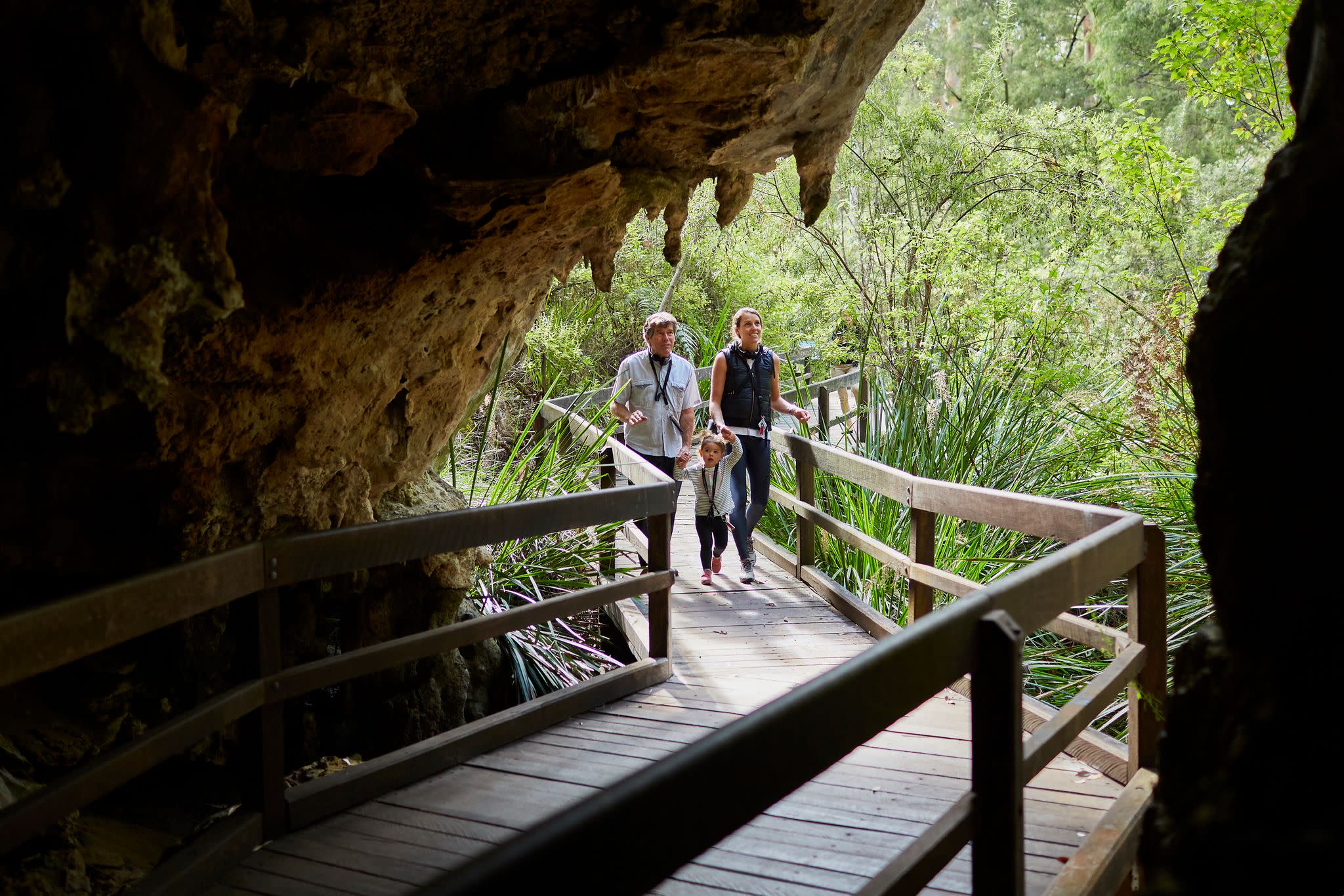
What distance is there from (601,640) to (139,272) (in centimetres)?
476

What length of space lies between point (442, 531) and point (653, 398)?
3.48 meters

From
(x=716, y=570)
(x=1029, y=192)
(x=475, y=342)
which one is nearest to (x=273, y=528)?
(x=475, y=342)

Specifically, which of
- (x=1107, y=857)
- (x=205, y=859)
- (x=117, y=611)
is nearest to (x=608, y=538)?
(x=205, y=859)

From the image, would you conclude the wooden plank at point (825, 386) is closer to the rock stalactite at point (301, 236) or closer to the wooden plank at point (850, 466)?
the wooden plank at point (850, 466)

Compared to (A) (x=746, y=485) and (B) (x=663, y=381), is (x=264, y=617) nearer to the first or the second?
(B) (x=663, y=381)

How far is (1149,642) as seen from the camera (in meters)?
3.58

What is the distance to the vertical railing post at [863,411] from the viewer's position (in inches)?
300

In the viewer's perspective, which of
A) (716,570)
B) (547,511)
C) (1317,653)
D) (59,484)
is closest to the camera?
(1317,653)

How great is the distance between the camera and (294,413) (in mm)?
4117

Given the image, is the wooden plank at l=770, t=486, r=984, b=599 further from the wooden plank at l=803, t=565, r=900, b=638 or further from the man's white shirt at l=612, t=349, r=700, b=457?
the man's white shirt at l=612, t=349, r=700, b=457

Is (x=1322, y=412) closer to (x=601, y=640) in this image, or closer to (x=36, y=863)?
(x=36, y=863)

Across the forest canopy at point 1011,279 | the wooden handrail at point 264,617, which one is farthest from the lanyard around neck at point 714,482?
the wooden handrail at point 264,617

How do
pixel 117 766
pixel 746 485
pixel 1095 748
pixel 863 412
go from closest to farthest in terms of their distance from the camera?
1. pixel 117 766
2. pixel 1095 748
3. pixel 746 485
4. pixel 863 412

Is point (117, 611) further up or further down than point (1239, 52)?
further down
